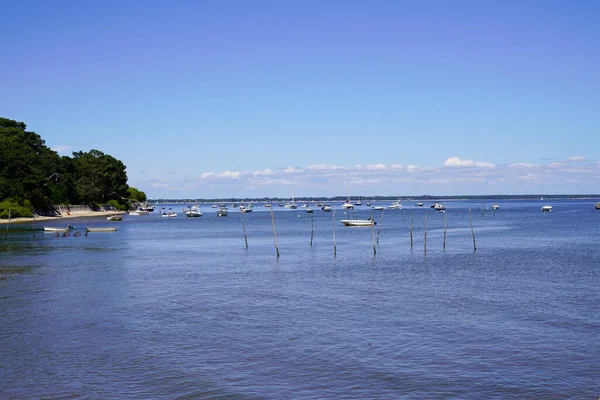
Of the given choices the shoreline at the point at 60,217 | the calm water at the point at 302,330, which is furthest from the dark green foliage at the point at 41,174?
the calm water at the point at 302,330

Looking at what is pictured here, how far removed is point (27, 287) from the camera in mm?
39719

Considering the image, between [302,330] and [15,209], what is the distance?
11922 cm

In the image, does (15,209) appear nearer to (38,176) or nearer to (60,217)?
(38,176)

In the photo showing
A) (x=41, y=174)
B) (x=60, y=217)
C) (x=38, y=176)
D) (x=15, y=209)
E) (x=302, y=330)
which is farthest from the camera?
(x=60, y=217)

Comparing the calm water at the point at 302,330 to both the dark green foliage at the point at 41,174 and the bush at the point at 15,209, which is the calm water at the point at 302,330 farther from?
the dark green foliage at the point at 41,174

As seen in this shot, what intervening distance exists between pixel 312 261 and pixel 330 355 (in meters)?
34.1

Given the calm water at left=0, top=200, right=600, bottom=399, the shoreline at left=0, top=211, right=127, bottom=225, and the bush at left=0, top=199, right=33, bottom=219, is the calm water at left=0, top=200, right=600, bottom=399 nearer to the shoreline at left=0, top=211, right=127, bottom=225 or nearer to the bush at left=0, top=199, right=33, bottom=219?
the bush at left=0, top=199, right=33, bottom=219

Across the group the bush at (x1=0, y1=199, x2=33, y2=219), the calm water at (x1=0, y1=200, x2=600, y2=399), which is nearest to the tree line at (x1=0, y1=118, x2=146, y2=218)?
the bush at (x1=0, y1=199, x2=33, y2=219)

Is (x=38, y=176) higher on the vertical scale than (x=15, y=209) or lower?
higher

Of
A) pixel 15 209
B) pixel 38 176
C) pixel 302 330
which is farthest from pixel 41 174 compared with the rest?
pixel 302 330

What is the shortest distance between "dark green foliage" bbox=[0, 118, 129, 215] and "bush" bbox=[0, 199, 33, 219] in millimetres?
259

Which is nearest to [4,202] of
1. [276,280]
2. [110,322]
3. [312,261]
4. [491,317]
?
[312,261]

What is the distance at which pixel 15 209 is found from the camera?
425ft

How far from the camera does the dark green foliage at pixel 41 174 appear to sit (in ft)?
425
